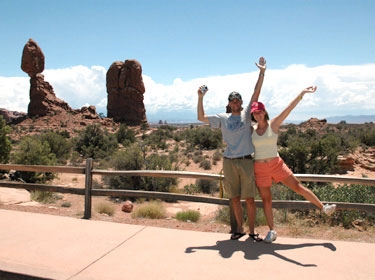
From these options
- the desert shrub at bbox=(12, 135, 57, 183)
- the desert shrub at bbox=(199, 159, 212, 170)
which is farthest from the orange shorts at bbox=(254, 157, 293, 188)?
the desert shrub at bbox=(199, 159, 212, 170)

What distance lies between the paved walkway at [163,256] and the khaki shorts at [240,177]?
0.72 m

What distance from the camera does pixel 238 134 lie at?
15.7 ft

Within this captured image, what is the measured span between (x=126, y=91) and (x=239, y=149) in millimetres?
49173

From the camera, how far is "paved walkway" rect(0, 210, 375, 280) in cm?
393

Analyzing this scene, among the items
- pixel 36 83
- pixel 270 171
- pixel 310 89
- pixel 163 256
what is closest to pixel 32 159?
pixel 163 256

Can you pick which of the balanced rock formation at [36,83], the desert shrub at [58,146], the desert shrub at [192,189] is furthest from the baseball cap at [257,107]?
the balanced rock formation at [36,83]

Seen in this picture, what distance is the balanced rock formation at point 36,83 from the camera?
50.2 meters

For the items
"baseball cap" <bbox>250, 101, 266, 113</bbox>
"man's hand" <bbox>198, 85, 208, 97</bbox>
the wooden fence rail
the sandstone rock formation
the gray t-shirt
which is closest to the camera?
"baseball cap" <bbox>250, 101, 266, 113</bbox>

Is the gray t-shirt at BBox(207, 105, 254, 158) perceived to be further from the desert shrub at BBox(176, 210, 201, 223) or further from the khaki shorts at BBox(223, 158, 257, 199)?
the desert shrub at BBox(176, 210, 201, 223)

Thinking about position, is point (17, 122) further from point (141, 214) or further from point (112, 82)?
point (141, 214)

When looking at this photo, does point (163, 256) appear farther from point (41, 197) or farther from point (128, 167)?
point (128, 167)

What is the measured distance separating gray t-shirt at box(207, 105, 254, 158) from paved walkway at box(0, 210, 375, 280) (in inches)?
50.3

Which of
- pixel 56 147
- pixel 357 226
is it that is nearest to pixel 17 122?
pixel 56 147

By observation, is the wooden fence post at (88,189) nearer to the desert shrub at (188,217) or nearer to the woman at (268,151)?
the desert shrub at (188,217)
